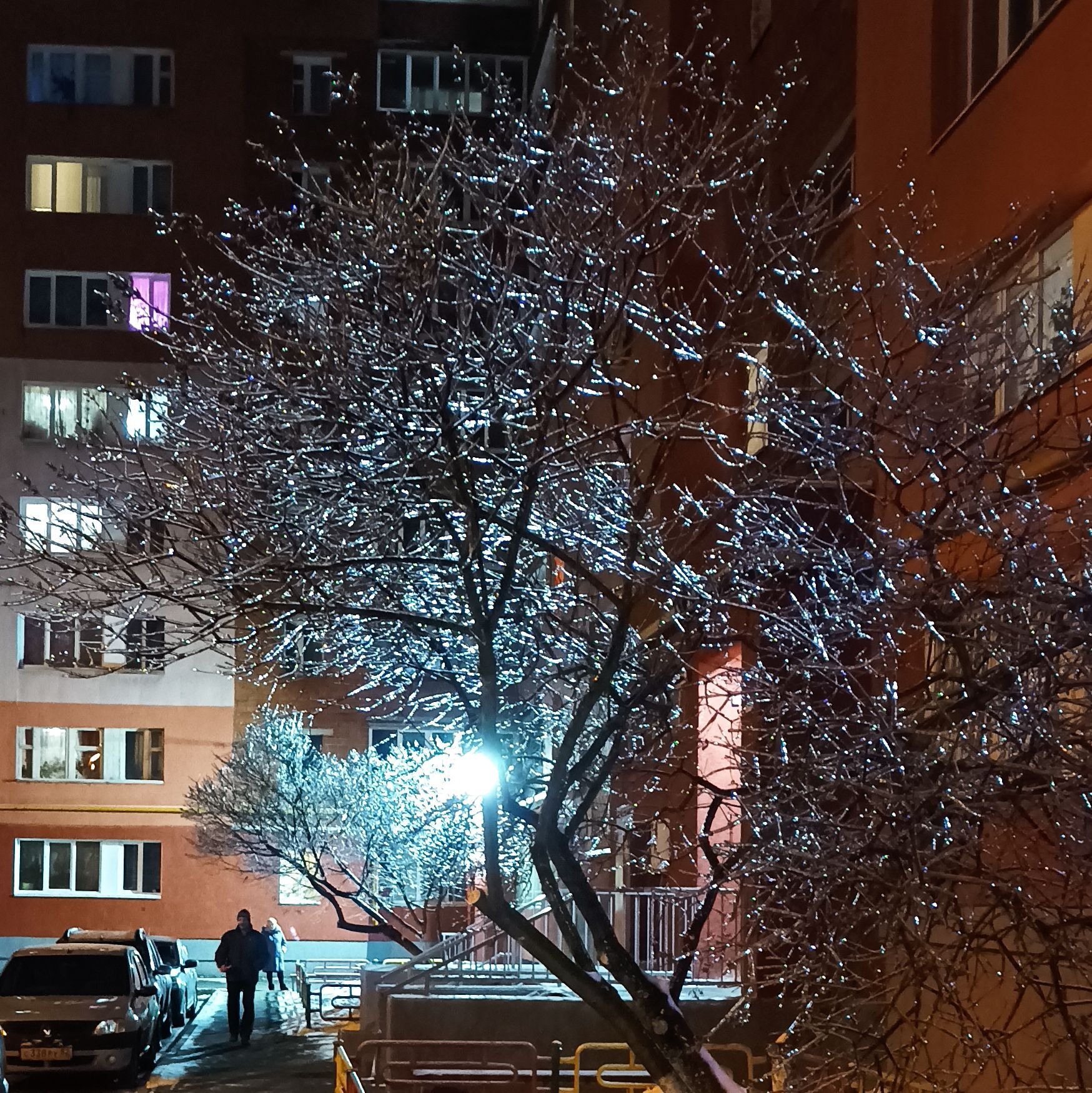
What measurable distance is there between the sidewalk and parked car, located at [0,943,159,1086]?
1.86 ft

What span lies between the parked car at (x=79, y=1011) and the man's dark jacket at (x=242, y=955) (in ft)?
4.95

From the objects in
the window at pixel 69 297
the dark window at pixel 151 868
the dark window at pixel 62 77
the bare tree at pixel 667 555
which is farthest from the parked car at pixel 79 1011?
the dark window at pixel 62 77

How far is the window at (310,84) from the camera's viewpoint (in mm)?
40938

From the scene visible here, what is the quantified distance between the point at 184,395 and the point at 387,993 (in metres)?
6.85

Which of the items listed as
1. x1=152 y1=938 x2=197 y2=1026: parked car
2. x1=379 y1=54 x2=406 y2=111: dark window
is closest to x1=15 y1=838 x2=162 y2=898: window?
x1=152 y1=938 x2=197 y2=1026: parked car

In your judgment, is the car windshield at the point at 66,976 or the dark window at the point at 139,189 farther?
the dark window at the point at 139,189

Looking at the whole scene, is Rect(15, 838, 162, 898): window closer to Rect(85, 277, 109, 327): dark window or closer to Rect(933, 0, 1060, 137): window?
Rect(85, 277, 109, 327): dark window

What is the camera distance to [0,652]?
37594 mm

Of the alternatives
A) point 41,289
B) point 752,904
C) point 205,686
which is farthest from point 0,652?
point 752,904

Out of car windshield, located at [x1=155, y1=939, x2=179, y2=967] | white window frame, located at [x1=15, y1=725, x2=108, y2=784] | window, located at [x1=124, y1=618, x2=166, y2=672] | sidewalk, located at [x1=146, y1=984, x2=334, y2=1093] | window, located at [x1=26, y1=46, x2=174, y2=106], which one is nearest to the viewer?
window, located at [x1=124, y1=618, x2=166, y2=672]

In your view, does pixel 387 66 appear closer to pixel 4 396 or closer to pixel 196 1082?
pixel 4 396

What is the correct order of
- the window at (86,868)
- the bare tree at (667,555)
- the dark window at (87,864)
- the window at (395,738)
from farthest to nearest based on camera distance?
the dark window at (87,864), the window at (86,868), the window at (395,738), the bare tree at (667,555)

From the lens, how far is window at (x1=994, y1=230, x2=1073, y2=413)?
746 centimetres

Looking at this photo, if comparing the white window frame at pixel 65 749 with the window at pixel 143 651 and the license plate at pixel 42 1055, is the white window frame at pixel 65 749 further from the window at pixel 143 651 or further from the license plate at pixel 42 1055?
the window at pixel 143 651
